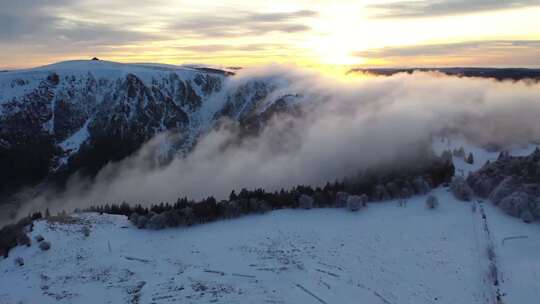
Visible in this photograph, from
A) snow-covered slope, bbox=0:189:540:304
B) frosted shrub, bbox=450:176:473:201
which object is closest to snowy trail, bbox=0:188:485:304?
snow-covered slope, bbox=0:189:540:304

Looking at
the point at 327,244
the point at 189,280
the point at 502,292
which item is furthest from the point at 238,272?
the point at 502,292

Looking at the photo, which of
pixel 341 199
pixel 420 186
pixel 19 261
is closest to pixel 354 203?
pixel 341 199

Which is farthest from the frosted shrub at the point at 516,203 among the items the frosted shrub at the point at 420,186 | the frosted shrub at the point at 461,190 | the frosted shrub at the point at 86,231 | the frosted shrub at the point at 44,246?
the frosted shrub at the point at 44,246

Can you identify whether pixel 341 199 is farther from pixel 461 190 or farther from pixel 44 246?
pixel 44 246

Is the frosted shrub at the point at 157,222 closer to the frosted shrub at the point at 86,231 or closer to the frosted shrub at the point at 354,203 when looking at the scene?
the frosted shrub at the point at 86,231

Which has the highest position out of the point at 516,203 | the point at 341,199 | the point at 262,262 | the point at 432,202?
the point at 516,203

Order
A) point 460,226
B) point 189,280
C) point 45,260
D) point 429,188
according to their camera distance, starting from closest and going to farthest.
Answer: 1. point 189,280
2. point 45,260
3. point 460,226
4. point 429,188

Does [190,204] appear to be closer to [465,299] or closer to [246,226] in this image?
[246,226]

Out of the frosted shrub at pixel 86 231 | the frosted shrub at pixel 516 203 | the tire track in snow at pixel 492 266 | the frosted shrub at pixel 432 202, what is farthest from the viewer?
the frosted shrub at pixel 432 202
